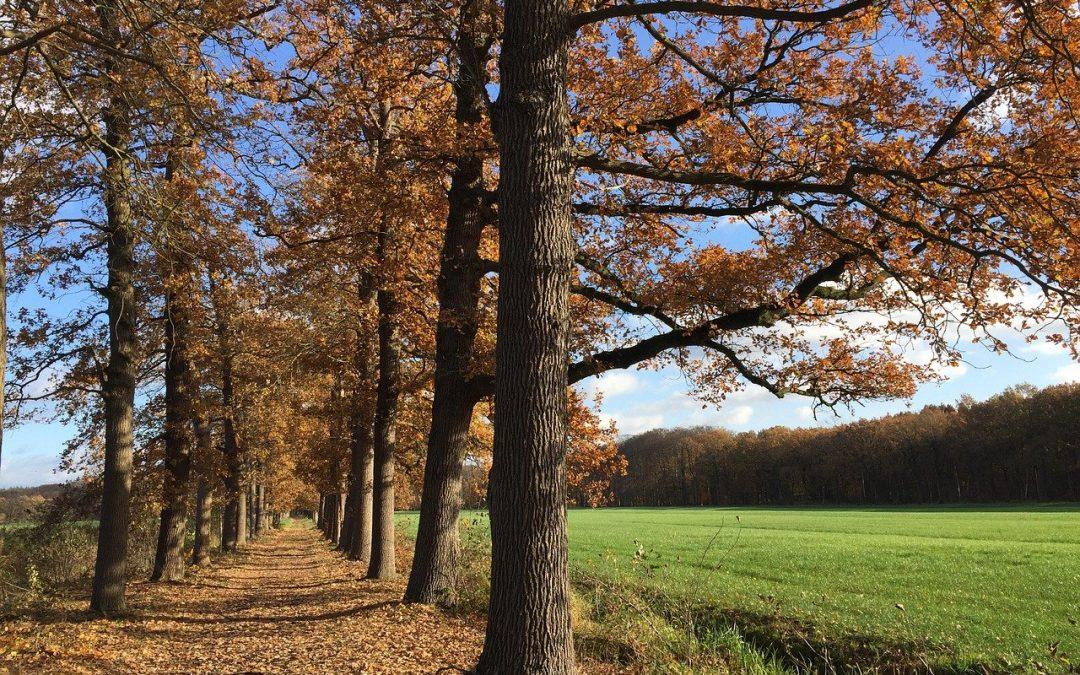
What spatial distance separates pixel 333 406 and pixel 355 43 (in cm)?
1077

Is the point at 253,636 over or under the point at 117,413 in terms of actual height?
under

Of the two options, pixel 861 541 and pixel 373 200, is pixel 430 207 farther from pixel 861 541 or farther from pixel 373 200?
pixel 861 541

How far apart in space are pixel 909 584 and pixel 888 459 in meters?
71.3

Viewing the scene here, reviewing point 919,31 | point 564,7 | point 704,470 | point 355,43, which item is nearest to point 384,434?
point 355,43

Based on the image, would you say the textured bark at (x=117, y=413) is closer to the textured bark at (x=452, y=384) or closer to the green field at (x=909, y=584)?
the textured bark at (x=452, y=384)

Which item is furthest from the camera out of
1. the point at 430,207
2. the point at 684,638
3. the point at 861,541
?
the point at 861,541

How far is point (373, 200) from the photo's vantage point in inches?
412

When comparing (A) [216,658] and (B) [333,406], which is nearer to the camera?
(A) [216,658]

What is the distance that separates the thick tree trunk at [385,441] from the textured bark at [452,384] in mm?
3084

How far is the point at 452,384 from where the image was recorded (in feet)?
33.3

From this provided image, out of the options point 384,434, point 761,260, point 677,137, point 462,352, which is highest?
point 677,137

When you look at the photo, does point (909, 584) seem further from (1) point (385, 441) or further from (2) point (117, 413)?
(2) point (117, 413)

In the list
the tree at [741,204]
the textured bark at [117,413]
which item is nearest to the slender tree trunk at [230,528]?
the textured bark at [117,413]

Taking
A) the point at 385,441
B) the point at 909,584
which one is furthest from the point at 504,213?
the point at 909,584
